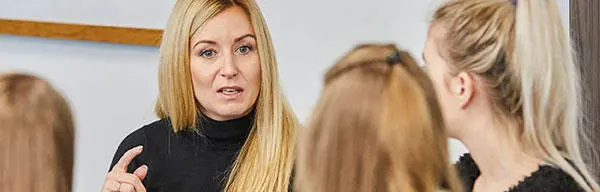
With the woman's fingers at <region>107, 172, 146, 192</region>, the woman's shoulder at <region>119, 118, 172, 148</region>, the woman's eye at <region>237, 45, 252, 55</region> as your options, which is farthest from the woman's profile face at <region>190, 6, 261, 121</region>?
the woman's fingers at <region>107, 172, 146, 192</region>

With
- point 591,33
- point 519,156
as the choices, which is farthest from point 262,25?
point 591,33

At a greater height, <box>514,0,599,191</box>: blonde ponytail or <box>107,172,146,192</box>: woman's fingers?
<box>514,0,599,191</box>: blonde ponytail

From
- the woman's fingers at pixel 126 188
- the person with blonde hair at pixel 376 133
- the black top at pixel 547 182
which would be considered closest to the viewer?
the person with blonde hair at pixel 376 133

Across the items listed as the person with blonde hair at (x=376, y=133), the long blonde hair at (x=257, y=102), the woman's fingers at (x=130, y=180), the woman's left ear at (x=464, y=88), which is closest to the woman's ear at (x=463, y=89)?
the woman's left ear at (x=464, y=88)

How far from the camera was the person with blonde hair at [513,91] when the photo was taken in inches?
49.1

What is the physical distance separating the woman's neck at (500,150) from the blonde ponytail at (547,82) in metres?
0.02

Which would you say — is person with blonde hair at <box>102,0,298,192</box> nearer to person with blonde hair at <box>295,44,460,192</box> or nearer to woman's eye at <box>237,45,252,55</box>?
woman's eye at <box>237,45,252,55</box>

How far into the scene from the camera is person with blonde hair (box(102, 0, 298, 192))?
5.07 ft

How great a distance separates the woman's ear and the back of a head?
0.52 meters

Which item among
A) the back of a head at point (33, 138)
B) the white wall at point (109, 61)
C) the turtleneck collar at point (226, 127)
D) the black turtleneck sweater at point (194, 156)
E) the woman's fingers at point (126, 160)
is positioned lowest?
the back of a head at point (33, 138)

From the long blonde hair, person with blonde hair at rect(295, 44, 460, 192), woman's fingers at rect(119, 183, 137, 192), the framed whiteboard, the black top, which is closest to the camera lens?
person with blonde hair at rect(295, 44, 460, 192)

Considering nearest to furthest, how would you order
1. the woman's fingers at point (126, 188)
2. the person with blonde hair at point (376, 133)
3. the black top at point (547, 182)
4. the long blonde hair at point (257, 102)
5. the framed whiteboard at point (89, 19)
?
the person with blonde hair at point (376, 133), the black top at point (547, 182), the woman's fingers at point (126, 188), the long blonde hair at point (257, 102), the framed whiteboard at point (89, 19)

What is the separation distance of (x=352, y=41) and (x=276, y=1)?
230mm

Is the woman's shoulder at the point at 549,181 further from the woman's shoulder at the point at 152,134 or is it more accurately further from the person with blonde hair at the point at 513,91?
the woman's shoulder at the point at 152,134
